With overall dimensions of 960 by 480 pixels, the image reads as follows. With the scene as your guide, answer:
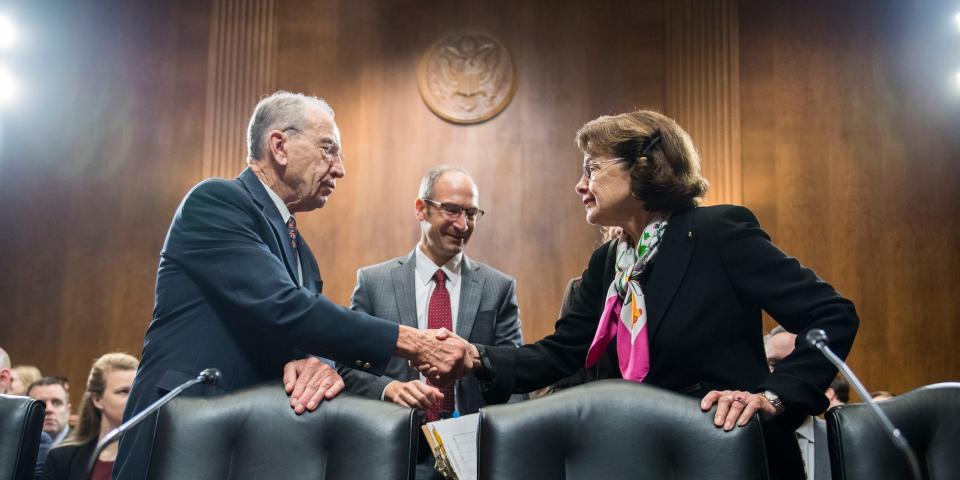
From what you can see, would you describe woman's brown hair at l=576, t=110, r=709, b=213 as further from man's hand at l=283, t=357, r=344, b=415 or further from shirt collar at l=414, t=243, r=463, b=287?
shirt collar at l=414, t=243, r=463, b=287

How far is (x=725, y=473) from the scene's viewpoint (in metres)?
1.56

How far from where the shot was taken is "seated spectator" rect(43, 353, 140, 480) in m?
3.45

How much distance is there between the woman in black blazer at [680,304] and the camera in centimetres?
187

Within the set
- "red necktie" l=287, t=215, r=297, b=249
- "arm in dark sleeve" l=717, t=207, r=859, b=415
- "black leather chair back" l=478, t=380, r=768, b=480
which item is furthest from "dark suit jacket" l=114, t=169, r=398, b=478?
"arm in dark sleeve" l=717, t=207, r=859, b=415

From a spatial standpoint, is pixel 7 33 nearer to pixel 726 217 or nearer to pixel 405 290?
pixel 405 290

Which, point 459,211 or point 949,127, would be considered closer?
point 459,211

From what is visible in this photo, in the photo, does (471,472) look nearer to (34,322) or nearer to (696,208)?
(696,208)

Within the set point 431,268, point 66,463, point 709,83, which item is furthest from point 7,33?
point 709,83

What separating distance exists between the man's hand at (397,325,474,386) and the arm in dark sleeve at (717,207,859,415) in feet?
2.62

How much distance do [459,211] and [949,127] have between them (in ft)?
12.4

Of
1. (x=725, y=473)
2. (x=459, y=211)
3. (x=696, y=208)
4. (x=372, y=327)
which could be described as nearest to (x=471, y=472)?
(x=372, y=327)

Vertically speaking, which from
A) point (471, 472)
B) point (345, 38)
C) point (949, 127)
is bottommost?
point (471, 472)

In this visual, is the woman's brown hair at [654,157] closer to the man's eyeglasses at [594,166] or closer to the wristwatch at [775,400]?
the man's eyeglasses at [594,166]

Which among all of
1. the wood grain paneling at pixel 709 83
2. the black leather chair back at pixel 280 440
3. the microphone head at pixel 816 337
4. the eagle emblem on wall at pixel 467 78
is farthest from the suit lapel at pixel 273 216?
the wood grain paneling at pixel 709 83
